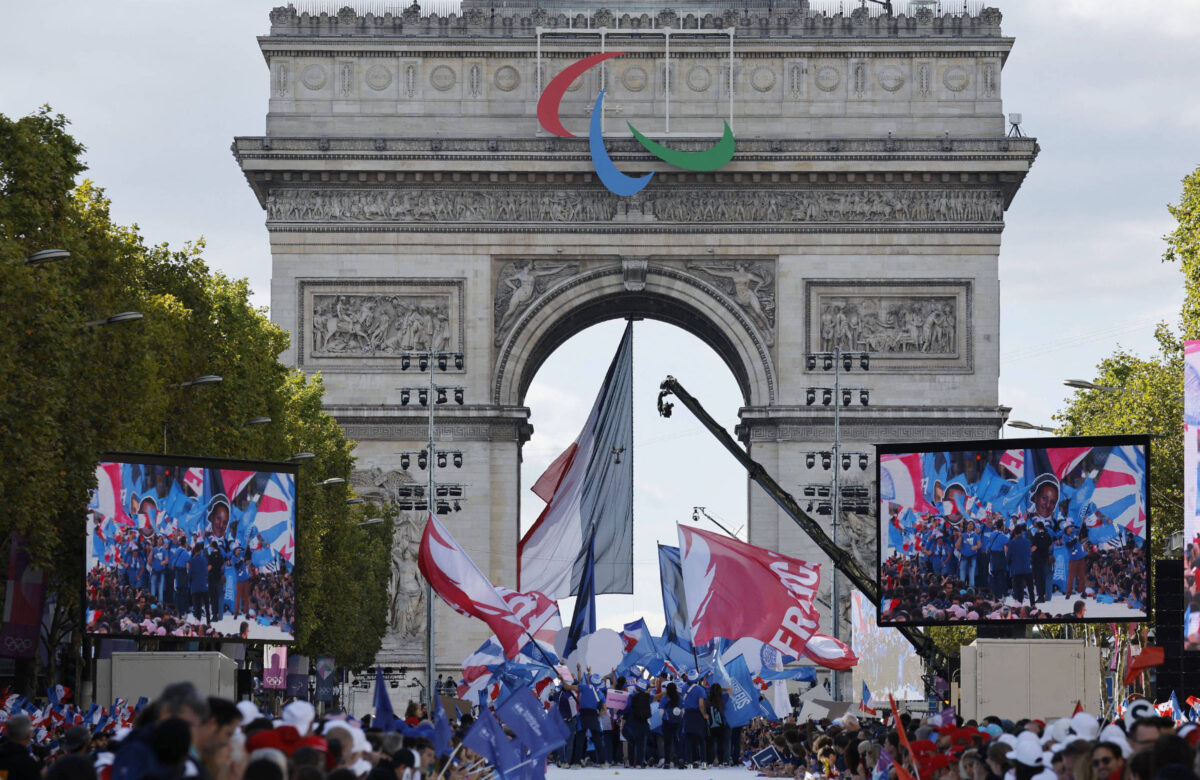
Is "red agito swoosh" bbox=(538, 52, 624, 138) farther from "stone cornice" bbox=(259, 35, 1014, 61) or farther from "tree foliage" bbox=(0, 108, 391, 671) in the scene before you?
"tree foliage" bbox=(0, 108, 391, 671)

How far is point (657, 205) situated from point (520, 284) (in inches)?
207

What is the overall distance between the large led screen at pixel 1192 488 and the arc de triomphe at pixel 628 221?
4269 cm

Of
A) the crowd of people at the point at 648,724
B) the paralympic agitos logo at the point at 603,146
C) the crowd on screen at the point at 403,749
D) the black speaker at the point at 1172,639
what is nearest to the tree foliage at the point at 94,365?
the crowd on screen at the point at 403,749

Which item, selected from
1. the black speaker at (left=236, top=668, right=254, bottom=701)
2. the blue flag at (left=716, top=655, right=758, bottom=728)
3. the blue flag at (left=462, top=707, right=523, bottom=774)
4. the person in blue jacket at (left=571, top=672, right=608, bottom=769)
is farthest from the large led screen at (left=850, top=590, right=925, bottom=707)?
the blue flag at (left=462, top=707, right=523, bottom=774)

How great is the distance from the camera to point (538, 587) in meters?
61.7

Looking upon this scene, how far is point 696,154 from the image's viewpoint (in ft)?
249

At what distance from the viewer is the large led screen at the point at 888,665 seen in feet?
178

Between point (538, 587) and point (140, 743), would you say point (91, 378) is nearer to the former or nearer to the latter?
point (538, 587)

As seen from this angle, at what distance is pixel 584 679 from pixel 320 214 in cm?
3537

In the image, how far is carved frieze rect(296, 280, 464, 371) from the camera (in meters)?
77.5

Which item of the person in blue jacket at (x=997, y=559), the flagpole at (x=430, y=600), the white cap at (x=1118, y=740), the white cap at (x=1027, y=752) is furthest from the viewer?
the flagpole at (x=430, y=600)

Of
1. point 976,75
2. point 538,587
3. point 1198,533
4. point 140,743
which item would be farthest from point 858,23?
point 140,743

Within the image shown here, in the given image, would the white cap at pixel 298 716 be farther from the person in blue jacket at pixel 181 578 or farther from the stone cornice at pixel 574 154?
the stone cornice at pixel 574 154

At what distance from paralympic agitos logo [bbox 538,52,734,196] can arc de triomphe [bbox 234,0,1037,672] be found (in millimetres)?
618
